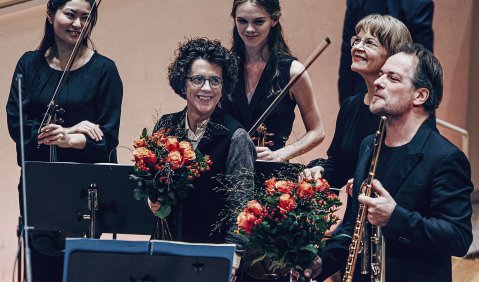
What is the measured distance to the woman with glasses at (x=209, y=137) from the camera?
3389mm

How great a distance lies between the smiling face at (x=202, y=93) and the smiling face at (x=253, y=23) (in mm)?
412

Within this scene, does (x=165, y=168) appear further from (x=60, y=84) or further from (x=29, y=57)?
(x=29, y=57)

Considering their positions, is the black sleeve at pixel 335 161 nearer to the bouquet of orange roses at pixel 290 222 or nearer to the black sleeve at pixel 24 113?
the bouquet of orange roses at pixel 290 222

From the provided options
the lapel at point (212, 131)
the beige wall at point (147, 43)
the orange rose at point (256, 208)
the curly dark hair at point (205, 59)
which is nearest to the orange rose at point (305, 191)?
the orange rose at point (256, 208)

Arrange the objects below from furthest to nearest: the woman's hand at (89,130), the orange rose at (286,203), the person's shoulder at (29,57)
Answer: the person's shoulder at (29,57), the woman's hand at (89,130), the orange rose at (286,203)

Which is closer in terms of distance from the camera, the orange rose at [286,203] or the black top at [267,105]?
the orange rose at [286,203]

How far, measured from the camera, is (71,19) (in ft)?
13.1

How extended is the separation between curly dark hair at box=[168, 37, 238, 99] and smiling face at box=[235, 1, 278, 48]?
0.34 m

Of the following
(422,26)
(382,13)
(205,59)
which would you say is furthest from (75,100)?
(422,26)

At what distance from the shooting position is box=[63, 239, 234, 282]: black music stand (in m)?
2.96

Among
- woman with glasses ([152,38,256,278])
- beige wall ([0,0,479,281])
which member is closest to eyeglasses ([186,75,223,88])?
woman with glasses ([152,38,256,278])

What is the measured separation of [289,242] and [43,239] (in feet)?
3.92

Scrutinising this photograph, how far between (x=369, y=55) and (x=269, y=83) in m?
0.49

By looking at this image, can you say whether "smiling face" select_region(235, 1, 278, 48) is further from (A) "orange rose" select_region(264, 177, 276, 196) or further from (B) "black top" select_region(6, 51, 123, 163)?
(A) "orange rose" select_region(264, 177, 276, 196)
